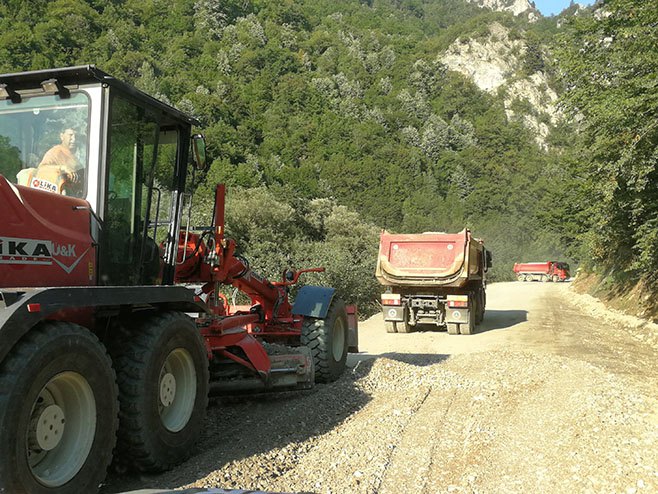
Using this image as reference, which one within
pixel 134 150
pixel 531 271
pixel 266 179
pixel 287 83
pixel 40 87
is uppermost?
pixel 287 83

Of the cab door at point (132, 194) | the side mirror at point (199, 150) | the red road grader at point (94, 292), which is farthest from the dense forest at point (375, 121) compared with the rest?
the red road grader at point (94, 292)

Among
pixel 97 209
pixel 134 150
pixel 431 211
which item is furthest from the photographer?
pixel 431 211

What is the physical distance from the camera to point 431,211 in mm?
82750

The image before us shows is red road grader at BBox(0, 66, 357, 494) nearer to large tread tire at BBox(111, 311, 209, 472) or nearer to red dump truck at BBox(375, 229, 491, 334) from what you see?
large tread tire at BBox(111, 311, 209, 472)

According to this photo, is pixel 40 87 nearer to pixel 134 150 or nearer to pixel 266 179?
pixel 134 150

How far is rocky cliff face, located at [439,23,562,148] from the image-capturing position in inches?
5404

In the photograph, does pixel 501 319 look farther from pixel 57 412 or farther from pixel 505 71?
pixel 505 71

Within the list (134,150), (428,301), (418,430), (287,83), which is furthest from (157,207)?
(287,83)

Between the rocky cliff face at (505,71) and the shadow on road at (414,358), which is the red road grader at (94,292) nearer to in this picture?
the shadow on road at (414,358)

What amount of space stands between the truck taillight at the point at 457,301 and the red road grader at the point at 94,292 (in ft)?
32.6

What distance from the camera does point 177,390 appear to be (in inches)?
192

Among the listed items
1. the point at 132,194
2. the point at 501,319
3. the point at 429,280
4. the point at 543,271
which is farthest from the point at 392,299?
the point at 543,271

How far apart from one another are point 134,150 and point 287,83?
88.6 meters

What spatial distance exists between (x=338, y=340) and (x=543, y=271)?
53336 mm
